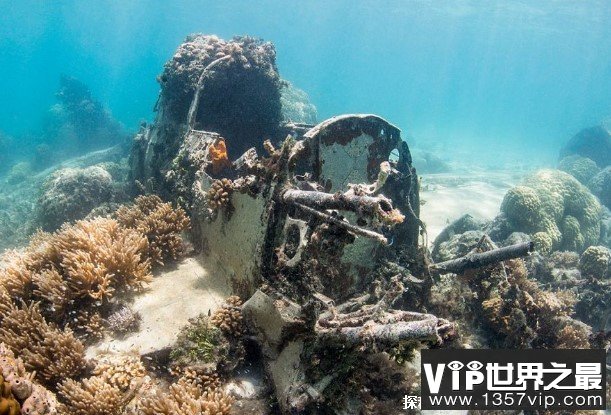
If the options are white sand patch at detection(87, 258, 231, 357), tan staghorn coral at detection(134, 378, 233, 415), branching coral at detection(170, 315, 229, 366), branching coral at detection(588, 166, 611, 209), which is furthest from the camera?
branching coral at detection(588, 166, 611, 209)

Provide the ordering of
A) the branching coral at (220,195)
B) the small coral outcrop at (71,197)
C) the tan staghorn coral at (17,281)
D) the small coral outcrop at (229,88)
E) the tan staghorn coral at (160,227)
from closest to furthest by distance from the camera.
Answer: the tan staghorn coral at (17,281) → the branching coral at (220,195) → the tan staghorn coral at (160,227) → the small coral outcrop at (229,88) → the small coral outcrop at (71,197)

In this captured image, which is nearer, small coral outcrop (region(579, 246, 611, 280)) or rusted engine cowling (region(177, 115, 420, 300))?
rusted engine cowling (region(177, 115, 420, 300))

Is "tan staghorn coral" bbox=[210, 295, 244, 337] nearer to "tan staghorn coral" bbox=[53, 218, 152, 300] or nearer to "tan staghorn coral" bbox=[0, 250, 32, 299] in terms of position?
"tan staghorn coral" bbox=[53, 218, 152, 300]

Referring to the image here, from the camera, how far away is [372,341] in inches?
137

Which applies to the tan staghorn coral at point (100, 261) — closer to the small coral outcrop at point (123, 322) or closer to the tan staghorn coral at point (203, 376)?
the small coral outcrop at point (123, 322)

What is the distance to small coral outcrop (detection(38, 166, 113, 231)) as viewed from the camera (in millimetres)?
11672

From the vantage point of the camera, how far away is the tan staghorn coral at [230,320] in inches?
194

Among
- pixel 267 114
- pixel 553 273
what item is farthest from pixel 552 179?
pixel 267 114

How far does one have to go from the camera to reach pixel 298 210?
4762mm

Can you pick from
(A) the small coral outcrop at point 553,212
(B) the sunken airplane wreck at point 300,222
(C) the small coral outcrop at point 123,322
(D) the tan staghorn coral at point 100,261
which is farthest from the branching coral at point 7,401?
(A) the small coral outcrop at point 553,212

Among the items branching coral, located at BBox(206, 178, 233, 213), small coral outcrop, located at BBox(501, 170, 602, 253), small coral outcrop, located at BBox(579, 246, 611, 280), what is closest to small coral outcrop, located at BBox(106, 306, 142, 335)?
branching coral, located at BBox(206, 178, 233, 213)

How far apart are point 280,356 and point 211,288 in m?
A: 1.99

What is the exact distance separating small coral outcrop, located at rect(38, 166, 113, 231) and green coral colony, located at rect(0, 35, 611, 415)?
12.5ft

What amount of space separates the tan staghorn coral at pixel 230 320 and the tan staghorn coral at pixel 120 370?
1050 millimetres
